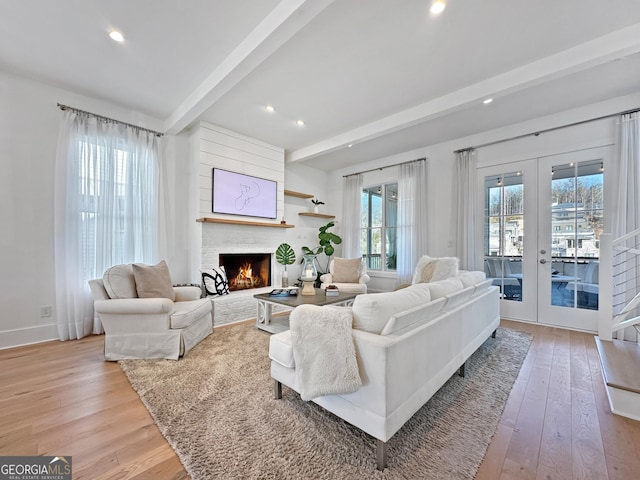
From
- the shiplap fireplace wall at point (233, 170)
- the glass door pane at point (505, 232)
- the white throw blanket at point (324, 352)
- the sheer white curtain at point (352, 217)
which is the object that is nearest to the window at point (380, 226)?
the sheer white curtain at point (352, 217)

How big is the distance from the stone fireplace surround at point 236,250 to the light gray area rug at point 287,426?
1.26m

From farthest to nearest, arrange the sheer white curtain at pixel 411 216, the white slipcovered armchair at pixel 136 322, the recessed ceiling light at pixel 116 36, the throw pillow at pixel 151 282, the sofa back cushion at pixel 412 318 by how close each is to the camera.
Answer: the sheer white curtain at pixel 411 216
the throw pillow at pixel 151 282
the white slipcovered armchair at pixel 136 322
the recessed ceiling light at pixel 116 36
the sofa back cushion at pixel 412 318

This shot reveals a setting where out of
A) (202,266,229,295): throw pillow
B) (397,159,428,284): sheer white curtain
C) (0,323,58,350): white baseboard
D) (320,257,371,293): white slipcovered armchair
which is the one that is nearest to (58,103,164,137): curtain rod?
(202,266,229,295): throw pillow

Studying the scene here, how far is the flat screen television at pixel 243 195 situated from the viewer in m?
4.09

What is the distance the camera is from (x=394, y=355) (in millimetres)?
1348

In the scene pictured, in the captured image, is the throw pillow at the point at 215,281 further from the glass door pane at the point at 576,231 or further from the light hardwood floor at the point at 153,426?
the glass door pane at the point at 576,231

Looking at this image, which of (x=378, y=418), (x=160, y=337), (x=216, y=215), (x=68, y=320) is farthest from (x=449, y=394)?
(x=68, y=320)

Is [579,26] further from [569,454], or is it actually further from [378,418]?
[378,418]

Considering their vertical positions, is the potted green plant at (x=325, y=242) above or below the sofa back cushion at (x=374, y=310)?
above

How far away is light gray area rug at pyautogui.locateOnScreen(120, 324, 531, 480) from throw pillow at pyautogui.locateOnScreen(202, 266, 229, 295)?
1.43 m

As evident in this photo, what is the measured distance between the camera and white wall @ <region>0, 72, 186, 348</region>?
9.36 ft

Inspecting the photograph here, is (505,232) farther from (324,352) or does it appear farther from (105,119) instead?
(105,119)

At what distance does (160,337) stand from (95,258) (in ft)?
5.34

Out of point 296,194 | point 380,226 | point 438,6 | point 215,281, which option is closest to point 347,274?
point 380,226
